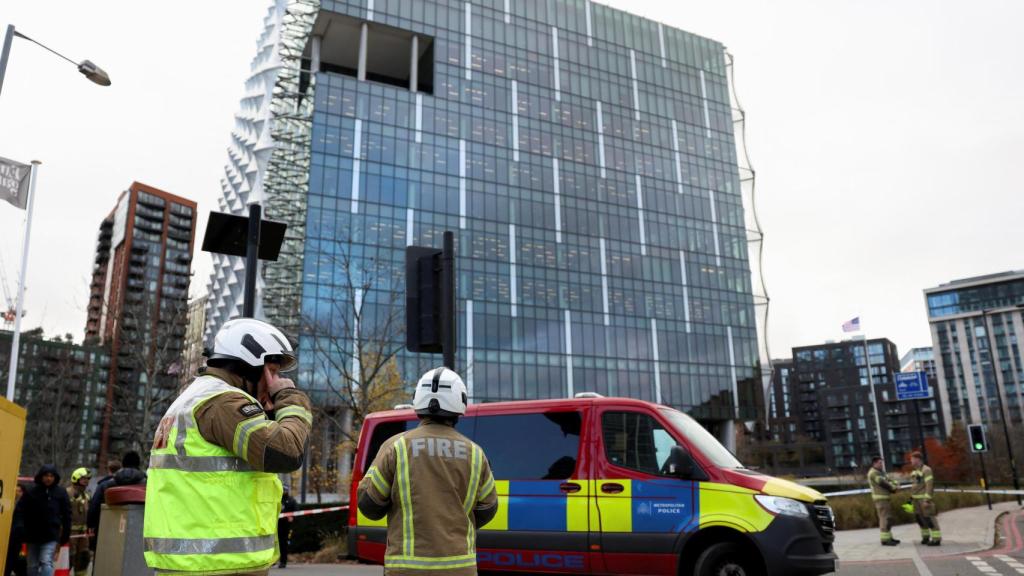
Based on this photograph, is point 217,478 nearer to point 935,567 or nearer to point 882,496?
point 935,567

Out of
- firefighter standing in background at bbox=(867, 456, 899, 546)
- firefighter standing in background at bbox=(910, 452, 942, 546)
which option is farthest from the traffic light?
firefighter standing in background at bbox=(867, 456, 899, 546)

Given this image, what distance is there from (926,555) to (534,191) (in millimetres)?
58168

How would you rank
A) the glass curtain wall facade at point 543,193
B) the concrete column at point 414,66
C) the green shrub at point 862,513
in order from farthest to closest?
the concrete column at point 414,66
the glass curtain wall facade at point 543,193
the green shrub at point 862,513

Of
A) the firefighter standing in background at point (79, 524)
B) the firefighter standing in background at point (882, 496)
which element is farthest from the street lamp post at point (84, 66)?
the firefighter standing in background at point (882, 496)

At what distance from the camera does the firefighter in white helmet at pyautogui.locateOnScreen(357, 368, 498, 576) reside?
3.63 metres

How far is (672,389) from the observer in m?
67.6

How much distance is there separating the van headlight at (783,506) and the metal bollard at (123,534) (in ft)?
17.8

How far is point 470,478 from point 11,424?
438 cm

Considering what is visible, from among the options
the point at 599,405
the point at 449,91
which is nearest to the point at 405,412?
the point at 599,405

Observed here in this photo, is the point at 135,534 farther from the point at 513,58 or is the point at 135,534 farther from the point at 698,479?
the point at 513,58

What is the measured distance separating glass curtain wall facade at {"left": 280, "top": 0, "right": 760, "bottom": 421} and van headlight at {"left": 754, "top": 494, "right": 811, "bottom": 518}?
156ft

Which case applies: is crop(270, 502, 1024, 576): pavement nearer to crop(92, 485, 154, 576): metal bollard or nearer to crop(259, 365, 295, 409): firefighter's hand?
crop(92, 485, 154, 576): metal bollard

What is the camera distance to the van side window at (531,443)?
8016 millimetres

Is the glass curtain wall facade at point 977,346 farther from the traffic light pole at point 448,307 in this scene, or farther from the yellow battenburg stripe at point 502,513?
the traffic light pole at point 448,307
